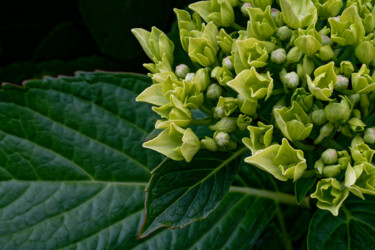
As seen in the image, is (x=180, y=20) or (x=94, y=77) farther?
(x=94, y=77)

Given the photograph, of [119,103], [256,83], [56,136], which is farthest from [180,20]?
[56,136]

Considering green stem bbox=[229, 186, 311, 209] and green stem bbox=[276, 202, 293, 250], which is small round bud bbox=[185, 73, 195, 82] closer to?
green stem bbox=[229, 186, 311, 209]

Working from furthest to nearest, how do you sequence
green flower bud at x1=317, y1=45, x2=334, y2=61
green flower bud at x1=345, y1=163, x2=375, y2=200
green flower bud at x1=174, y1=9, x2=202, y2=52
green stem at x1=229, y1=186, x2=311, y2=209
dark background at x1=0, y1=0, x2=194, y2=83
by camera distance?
dark background at x1=0, y1=0, x2=194, y2=83 < green stem at x1=229, y1=186, x2=311, y2=209 < green flower bud at x1=174, y1=9, x2=202, y2=52 < green flower bud at x1=317, y1=45, x2=334, y2=61 < green flower bud at x1=345, y1=163, x2=375, y2=200

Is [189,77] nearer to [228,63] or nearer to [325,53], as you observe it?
[228,63]

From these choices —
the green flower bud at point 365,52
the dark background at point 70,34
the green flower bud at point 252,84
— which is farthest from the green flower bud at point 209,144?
the dark background at point 70,34

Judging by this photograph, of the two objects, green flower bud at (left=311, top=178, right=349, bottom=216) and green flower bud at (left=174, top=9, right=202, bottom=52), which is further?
green flower bud at (left=174, top=9, right=202, bottom=52)

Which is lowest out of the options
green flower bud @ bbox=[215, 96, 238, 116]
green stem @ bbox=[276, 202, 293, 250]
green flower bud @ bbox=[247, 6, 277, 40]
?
green stem @ bbox=[276, 202, 293, 250]

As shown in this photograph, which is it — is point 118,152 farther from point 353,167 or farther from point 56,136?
point 353,167

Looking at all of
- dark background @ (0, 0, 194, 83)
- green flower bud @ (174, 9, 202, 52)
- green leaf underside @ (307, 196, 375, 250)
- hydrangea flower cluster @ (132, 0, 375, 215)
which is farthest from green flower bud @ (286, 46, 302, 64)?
dark background @ (0, 0, 194, 83)
